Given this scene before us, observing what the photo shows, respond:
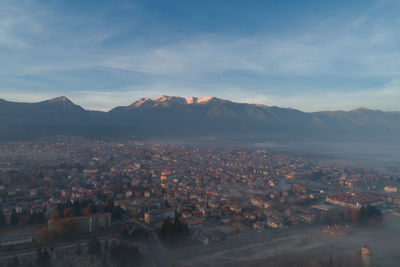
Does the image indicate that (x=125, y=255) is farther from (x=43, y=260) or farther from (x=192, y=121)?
(x=192, y=121)

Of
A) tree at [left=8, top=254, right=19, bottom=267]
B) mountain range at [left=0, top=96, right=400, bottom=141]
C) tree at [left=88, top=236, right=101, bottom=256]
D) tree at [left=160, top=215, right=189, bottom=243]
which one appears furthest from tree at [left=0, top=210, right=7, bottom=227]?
mountain range at [left=0, top=96, right=400, bottom=141]

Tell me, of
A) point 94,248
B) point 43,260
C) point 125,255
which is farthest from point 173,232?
point 43,260

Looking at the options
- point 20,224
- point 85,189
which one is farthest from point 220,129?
point 20,224

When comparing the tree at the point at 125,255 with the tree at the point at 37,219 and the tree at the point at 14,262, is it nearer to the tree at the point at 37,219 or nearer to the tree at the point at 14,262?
the tree at the point at 14,262

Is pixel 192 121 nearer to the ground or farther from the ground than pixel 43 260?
farther from the ground

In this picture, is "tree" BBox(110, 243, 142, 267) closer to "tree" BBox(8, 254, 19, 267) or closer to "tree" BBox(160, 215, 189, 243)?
"tree" BBox(160, 215, 189, 243)

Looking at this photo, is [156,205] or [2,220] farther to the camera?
[156,205]
